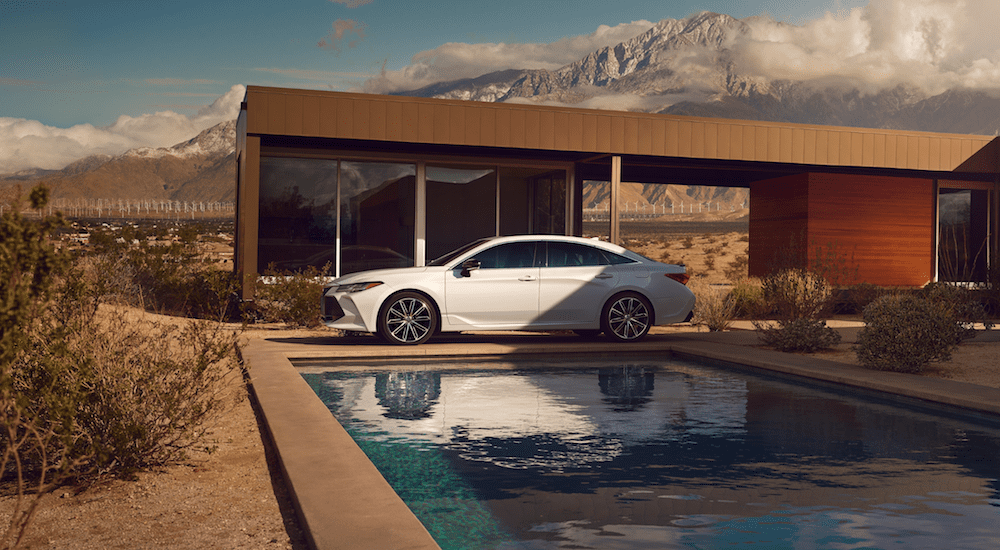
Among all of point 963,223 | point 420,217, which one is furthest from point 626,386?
point 963,223

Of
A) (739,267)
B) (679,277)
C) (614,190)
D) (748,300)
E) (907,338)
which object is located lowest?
(907,338)

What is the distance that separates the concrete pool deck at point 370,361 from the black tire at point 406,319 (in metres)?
0.24

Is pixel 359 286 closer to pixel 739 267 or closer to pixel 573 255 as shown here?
pixel 573 255

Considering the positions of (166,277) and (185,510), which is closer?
(185,510)

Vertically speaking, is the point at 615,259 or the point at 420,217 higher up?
the point at 420,217

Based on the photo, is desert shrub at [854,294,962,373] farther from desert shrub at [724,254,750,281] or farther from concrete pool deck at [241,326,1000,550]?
desert shrub at [724,254,750,281]

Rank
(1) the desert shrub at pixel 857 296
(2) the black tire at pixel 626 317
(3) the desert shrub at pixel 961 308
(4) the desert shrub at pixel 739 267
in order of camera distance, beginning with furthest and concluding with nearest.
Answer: (4) the desert shrub at pixel 739 267 < (1) the desert shrub at pixel 857 296 < (2) the black tire at pixel 626 317 < (3) the desert shrub at pixel 961 308

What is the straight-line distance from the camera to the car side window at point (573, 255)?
11930 millimetres

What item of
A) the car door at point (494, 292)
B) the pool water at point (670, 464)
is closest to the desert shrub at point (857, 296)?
the car door at point (494, 292)

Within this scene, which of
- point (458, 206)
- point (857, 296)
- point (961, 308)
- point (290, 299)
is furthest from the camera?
point (857, 296)

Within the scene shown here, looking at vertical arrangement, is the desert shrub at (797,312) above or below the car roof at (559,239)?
below

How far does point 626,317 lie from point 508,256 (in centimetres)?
186

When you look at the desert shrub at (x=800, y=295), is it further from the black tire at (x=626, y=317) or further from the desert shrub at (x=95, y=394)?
the desert shrub at (x=95, y=394)

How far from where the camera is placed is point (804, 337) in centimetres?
1157
